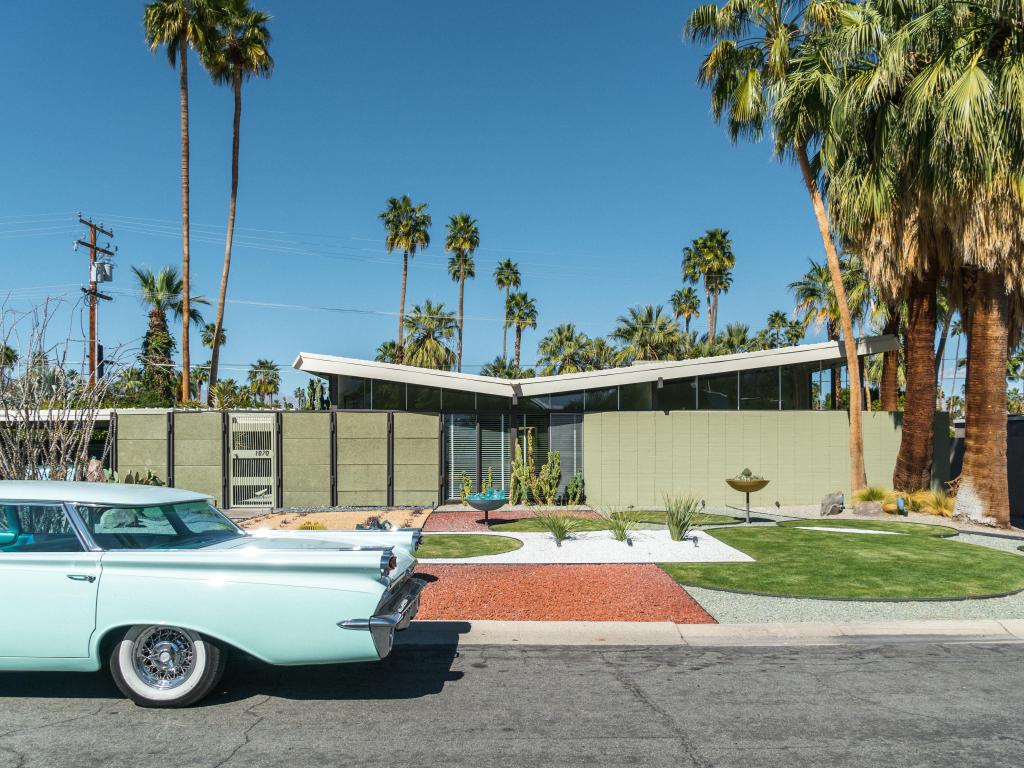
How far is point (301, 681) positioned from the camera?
581 cm

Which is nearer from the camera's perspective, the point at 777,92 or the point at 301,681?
the point at 301,681

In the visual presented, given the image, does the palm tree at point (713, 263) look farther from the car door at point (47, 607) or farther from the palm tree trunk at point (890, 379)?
the car door at point (47, 607)

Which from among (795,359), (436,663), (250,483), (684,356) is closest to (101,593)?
(436,663)

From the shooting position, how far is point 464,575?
985 centimetres

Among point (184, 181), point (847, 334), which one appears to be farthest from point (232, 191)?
point (847, 334)

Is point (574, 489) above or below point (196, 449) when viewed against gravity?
below

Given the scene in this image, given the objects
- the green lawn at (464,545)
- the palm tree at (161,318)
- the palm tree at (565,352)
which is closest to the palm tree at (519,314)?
the palm tree at (565,352)

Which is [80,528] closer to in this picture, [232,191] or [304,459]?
[304,459]

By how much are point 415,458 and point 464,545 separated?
21.5 feet

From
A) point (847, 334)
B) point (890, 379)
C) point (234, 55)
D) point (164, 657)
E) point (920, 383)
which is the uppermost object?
point (234, 55)

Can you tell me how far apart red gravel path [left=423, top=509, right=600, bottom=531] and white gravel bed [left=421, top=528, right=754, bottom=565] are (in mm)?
2125

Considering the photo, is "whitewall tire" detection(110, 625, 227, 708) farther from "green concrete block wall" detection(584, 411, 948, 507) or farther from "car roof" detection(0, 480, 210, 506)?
"green concrete block wall" detection(584, 411, 948, 507)

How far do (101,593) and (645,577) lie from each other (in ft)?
22.8

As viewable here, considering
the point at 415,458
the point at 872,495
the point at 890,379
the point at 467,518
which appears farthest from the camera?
the point at 890,379
